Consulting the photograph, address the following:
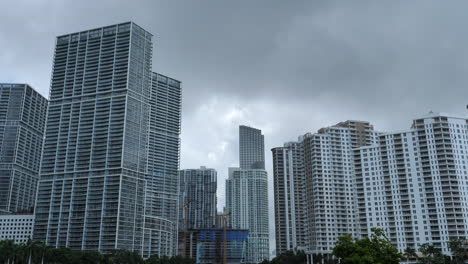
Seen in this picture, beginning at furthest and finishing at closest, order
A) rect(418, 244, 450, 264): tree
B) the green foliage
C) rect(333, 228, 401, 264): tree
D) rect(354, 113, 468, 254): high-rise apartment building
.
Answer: rect(354, 113, 468, 254): high-rise apartment building < the green foliage < rect(418, 244, 450, 264): tree < rect(333, 228, 401, 264): tree

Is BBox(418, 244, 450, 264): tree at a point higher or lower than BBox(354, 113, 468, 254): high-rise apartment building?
lower

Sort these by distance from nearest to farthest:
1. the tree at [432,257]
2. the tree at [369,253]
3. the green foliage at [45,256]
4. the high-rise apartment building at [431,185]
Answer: the tree at [369,253]
the tree at [432,257]
the green foliage at [45,256]
the high-rise apartment building at [431,185]

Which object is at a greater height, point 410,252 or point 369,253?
point 410,252

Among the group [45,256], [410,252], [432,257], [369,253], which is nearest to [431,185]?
[410,252]

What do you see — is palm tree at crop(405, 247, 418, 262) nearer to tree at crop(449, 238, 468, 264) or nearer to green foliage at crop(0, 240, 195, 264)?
tree at crop(449, 238, 468, 264)

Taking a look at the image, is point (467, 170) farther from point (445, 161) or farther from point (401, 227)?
point (401, 227)

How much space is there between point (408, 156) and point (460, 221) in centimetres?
3206

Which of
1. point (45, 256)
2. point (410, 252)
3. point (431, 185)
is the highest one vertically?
point (431, 185)

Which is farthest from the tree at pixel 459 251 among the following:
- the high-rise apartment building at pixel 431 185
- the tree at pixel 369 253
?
the tree at pixel 369 253

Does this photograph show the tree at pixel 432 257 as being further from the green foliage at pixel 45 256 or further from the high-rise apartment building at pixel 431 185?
the green foliage at pixel 45 256

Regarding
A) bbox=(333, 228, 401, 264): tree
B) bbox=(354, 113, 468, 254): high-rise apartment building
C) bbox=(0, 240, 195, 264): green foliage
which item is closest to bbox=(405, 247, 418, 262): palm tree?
bbox=(354, 113, 468, 254): high-rise apartment building

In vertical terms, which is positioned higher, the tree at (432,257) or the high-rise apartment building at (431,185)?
the high-rise apartment building at (431,185)

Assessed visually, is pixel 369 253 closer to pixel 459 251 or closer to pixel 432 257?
pixel 459 251

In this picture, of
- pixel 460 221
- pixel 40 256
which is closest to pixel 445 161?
pixel 460 221
